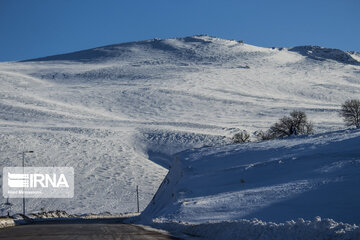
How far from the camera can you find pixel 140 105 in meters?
115

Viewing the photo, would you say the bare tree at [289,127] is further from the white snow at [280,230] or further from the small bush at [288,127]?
the white snow at [280,230]

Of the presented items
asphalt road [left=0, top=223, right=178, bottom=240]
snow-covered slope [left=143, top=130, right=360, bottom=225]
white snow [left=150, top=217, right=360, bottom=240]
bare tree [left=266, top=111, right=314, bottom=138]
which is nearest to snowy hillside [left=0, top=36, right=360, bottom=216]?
bare tree [left=266, top=111, right=314, bottom=138]

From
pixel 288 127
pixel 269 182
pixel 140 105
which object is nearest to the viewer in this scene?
pixel 269 182

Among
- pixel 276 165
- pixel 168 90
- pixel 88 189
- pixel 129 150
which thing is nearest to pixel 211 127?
pixel 129 150

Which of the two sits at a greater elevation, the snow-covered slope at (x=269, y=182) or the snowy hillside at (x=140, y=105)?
the snowy hillside at (x=140, y=105)

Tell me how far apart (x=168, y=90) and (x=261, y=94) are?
24.3 meters

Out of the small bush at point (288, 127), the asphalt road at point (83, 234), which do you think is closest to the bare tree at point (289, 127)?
the small bush at point (288, 127)

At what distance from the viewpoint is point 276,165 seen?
88.3 feet

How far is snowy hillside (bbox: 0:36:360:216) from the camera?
6881 cm

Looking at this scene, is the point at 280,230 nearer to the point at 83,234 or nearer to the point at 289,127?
the point at 83,234

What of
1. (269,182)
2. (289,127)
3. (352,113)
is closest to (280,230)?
(269,182)

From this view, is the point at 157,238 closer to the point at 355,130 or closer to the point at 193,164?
the point at 193,164

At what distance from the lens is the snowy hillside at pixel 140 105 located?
68.8 metres

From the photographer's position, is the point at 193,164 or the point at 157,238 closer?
the point at 157,238
